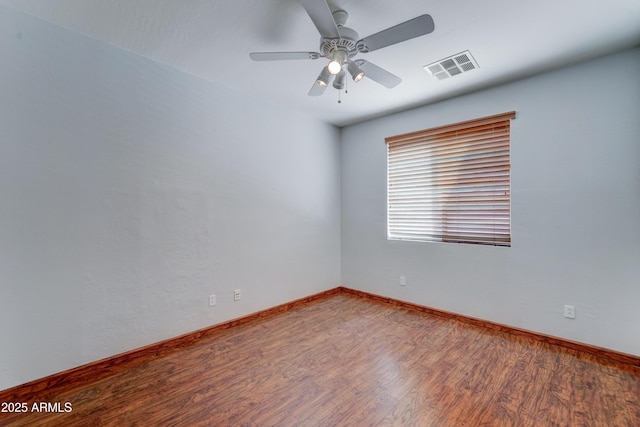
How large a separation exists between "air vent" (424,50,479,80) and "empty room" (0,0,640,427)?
0.08ft

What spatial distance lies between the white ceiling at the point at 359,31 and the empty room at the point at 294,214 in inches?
0.7

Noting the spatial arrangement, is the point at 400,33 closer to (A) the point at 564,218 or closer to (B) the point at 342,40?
(B) the point at 342,40

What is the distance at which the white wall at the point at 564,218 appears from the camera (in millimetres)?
2273

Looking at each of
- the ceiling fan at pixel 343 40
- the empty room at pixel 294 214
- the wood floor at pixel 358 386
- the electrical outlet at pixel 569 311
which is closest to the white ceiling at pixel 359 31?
the empty room at pixel 294 214

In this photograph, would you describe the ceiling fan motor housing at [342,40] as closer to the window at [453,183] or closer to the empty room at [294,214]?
the empty room at [294,214]

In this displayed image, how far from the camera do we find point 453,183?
323 centimetres

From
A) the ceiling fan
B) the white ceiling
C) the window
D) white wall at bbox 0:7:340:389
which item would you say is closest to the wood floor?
white wall at bbox 0:7:340:389

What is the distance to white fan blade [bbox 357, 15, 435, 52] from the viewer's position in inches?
58.8

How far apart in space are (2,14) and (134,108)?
0.83m

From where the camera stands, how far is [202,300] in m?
2.77

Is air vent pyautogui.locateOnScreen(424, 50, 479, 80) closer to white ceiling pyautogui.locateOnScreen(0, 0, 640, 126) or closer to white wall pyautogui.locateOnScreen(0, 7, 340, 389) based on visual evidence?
white ceiling pyautogui.locateOnScreen(0, 0, 640, 126)

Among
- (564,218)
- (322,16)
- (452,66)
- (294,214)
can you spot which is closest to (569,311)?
(564,218)

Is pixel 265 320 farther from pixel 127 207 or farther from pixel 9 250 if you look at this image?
pixel 9 250

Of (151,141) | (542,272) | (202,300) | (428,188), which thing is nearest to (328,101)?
(428,188)
